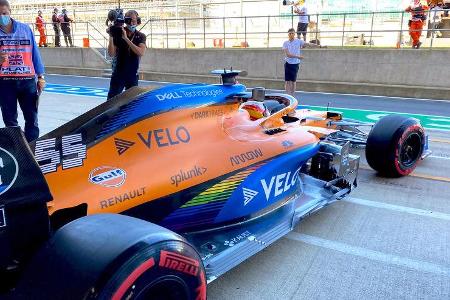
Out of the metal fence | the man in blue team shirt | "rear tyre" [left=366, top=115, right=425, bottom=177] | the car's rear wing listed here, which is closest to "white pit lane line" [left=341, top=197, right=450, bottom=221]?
"rear tyre" [left=366, top=115, right=425, bottom=177]

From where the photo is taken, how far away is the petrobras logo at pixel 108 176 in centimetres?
276

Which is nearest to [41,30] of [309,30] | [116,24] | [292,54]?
Answer: [309,30]

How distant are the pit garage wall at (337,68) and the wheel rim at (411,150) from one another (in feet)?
26.2

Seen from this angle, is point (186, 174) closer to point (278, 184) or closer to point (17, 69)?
point (278, 184)

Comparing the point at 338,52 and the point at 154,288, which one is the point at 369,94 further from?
the point at 154,288

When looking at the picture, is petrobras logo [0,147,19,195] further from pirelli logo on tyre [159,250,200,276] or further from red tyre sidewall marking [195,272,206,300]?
red tyre sidewall marking [195,272,206,300]

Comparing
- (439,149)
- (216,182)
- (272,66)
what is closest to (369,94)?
(272,66)

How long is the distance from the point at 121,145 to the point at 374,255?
214 centimetres

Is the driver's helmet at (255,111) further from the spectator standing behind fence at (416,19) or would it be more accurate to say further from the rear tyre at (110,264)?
the spectator standing behind fence at (416,19)

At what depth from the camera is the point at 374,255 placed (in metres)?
3.49

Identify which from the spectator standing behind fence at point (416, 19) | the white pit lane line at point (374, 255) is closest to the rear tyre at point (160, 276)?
the white pit lane line at point (374, 255)

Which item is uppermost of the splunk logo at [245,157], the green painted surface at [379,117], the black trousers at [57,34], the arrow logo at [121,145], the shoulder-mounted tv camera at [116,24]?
the black trousers at [57,34]

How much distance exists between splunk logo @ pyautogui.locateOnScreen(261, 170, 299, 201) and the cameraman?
3695 millimetres

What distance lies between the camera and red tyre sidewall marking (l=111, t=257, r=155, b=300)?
71.1 inches
